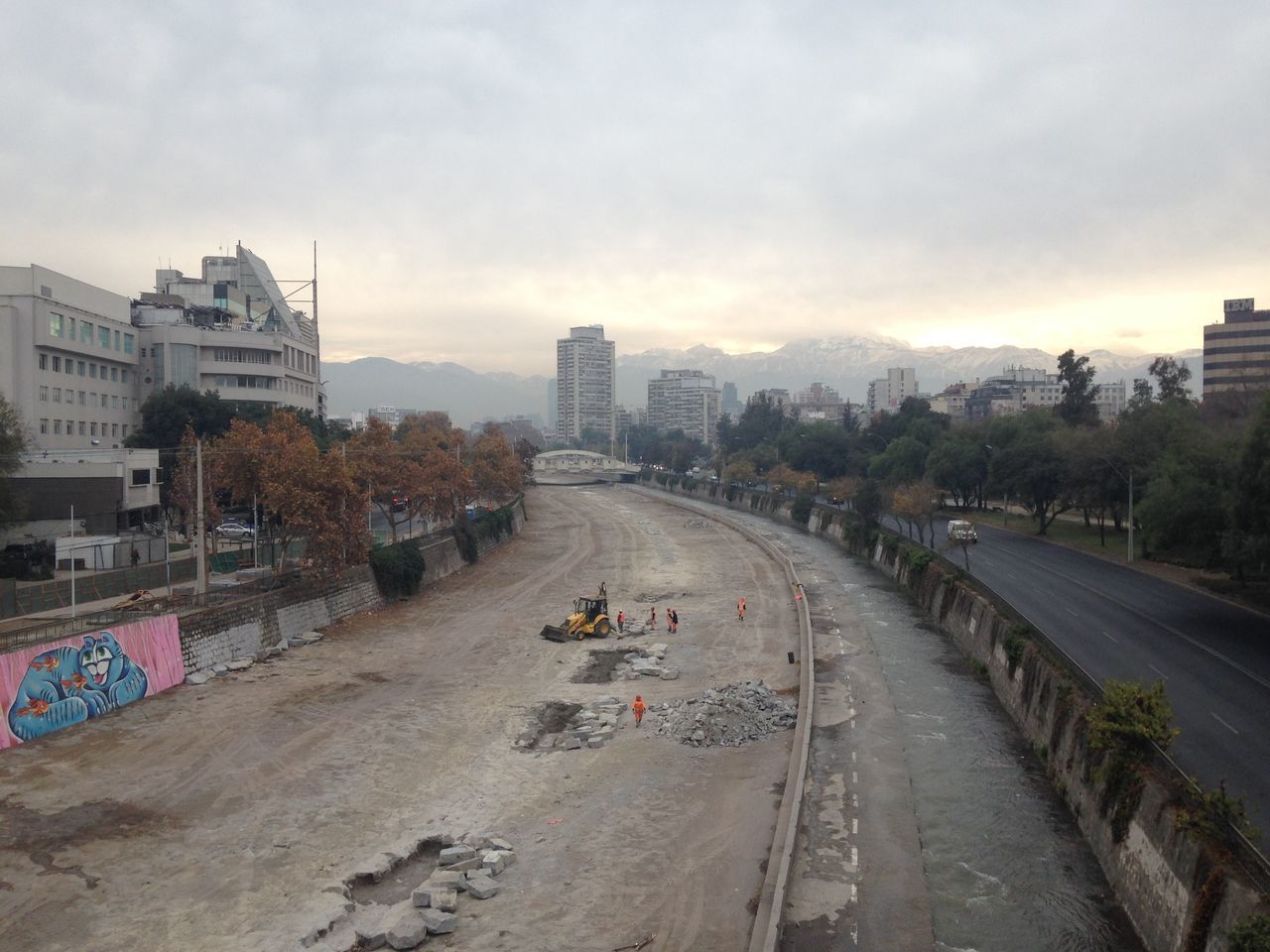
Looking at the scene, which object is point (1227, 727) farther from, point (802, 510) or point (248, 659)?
point (802, 510)

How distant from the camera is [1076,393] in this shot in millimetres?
93875

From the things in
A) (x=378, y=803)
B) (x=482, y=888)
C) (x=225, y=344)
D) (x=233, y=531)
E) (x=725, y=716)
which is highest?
(x=225, y=344)

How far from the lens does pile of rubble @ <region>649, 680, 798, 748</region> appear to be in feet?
93.1

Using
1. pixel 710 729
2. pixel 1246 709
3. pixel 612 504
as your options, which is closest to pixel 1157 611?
pixel 1246 709

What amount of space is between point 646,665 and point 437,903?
19864 mm

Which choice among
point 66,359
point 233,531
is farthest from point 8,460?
point 66,359

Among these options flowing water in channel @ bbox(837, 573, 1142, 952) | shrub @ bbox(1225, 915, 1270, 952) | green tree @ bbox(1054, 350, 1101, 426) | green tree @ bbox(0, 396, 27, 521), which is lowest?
flowing water in channel @ bbox(837, 573, 1142, 952)

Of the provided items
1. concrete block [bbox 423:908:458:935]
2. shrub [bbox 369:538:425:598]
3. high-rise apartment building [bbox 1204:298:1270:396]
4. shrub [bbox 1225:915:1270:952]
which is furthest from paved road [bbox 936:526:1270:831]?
high-rise apartment building [bbox 1204:298:1270:396]

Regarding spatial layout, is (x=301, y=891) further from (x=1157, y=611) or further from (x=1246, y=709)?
(x=1157, y=611)

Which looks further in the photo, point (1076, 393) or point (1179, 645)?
point (1076, 393)

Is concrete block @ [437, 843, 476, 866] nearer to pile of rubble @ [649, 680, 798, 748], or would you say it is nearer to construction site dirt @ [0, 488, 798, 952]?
construction site dirt @ [0, 488, 798, 952]

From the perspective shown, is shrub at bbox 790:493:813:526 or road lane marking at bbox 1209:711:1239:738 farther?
shrub at bbox 790:493:813:526

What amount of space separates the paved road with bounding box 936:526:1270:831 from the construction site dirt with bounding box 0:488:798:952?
1052 cm

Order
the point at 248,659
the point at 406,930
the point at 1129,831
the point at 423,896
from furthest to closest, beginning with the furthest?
1. the point at 248,659
2. the point at 1129,831
3. the point at 423,896
4. the point at 406,930
